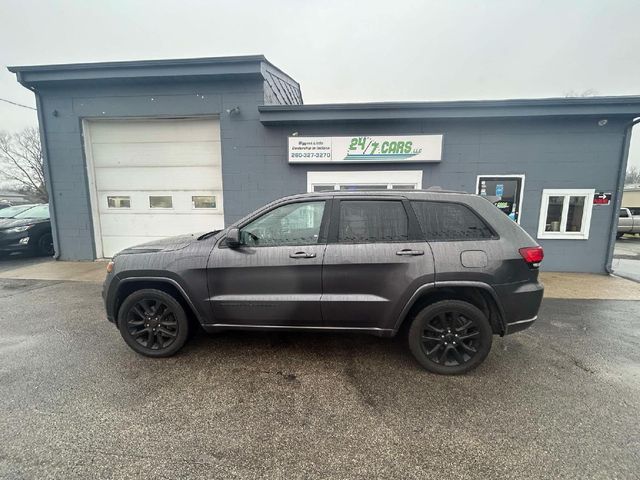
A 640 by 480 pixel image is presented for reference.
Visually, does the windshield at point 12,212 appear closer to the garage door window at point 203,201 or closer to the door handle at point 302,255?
the garage door window at point 203,201

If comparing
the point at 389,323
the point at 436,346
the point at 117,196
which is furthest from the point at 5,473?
the point at 117,196

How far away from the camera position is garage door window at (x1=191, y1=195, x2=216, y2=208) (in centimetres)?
752

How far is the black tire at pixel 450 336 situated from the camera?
280 centimetres

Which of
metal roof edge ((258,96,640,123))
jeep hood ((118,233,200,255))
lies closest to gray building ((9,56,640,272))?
metal roof edge ((258,96,640,123))

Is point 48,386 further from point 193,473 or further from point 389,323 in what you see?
point 389,323

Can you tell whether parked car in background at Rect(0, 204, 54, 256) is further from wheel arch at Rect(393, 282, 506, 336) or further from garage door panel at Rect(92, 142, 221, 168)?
wheel arch at Rect(393, 282, 506, 336)

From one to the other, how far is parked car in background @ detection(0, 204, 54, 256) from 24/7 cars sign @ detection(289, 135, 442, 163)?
7723 millimetres

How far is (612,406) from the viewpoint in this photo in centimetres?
241

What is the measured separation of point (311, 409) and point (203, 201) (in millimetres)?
6437

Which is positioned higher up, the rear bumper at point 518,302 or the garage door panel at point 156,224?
the garage door panel at point 156,224

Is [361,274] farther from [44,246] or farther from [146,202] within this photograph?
[44,246]

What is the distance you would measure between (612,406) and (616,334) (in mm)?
2025

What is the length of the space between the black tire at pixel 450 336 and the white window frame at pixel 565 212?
18.0 feet

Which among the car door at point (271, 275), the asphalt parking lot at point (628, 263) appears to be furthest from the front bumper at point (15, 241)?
the asphalt parking lot at point (628, 263)
